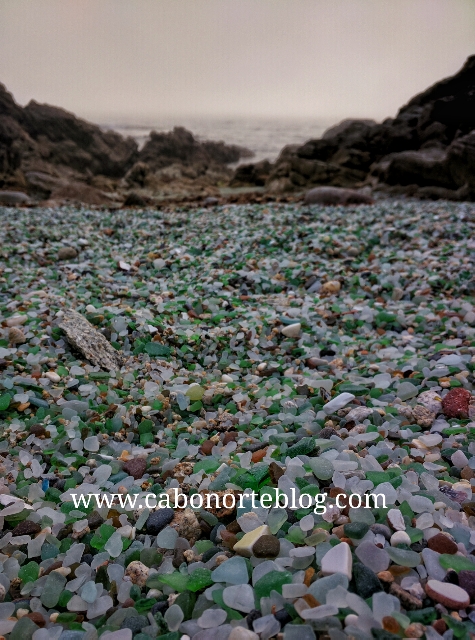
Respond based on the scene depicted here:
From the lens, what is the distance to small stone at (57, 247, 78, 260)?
4508mm

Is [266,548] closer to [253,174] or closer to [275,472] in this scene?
[275,472]

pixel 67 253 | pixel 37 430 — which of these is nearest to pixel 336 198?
pixel 67 253

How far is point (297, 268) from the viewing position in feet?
14.0

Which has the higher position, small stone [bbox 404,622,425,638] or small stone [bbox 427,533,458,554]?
small stone [bbox 404,622,425,638]

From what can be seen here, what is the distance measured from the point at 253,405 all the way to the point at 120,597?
1117mm

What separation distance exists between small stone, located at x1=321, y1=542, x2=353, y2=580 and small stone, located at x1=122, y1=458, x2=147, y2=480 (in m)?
0.79

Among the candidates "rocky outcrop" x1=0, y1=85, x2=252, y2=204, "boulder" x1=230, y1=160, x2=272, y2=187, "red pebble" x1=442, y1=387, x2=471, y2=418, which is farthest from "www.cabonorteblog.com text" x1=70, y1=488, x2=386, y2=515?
"boulder" x1=230, y1=160, x2=272, y2=187

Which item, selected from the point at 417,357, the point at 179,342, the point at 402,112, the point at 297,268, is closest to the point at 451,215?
the point at 297,268

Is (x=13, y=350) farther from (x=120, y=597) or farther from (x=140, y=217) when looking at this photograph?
(x=140, y=217)

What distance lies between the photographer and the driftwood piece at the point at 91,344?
7.88ft

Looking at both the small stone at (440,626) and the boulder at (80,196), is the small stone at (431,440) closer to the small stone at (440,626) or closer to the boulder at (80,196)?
the small stone at (440,626)

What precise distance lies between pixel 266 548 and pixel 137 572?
34cm

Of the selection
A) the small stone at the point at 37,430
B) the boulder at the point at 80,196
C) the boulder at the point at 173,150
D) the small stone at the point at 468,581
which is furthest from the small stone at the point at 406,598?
the boulder at the point at 173,150

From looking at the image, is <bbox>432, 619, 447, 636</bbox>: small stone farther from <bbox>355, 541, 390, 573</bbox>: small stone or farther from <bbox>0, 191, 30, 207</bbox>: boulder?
<bbox>0, 191, 30, 207</bbox>: boulder
